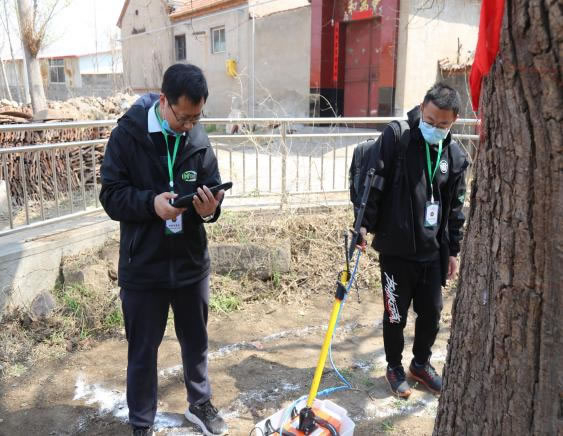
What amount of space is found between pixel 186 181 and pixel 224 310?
7.23ft

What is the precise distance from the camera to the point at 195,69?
7.65 ft

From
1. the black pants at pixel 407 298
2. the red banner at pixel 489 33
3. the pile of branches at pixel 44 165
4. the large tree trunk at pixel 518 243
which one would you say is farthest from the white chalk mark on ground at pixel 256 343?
the pile of branches at pixel 44 165

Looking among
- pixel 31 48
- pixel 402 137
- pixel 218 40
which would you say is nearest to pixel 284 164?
pixel 402 137

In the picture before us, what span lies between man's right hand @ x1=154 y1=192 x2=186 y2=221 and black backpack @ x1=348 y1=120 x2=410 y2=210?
1.18 meters

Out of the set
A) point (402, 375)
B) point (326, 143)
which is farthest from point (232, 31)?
point (402, 375)

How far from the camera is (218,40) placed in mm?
19453

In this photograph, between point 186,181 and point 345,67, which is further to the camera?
point 345,67

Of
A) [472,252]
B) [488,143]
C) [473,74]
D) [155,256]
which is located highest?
[473,74]

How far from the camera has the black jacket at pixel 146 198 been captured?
7.76ft

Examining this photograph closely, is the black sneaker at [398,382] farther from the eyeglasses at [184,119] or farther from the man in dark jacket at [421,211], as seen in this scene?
the eyeglasses at [184,119]

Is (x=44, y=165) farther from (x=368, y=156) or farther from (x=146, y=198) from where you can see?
(x=368, y=156)

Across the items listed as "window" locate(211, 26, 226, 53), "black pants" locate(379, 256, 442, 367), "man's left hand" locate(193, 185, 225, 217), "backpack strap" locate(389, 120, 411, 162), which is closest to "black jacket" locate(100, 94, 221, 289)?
"man's left hand" locate(193, 185, 225, 217)

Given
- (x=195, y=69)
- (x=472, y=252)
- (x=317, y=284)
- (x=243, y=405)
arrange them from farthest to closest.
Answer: (x=317, y=284) → (x=243, y=405) → (x=195, y=69) → (x=472, y=252)

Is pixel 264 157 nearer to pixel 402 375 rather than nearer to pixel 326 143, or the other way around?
pixel 326 143
